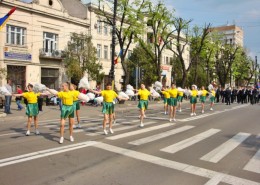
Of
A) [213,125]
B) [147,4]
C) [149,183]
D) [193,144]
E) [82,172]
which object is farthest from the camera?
[147,4]

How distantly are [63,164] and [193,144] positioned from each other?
425 cm

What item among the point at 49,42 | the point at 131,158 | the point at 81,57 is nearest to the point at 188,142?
the point at 131,158

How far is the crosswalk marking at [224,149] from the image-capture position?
741 cm

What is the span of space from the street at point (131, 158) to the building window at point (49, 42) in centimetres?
2358

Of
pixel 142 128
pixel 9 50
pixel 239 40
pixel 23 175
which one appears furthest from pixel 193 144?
pixel 239 40

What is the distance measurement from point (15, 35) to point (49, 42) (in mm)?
4554

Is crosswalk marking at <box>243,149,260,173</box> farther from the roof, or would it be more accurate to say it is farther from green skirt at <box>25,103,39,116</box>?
the roof

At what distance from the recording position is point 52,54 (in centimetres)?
3319

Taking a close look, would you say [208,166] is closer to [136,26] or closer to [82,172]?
[82,172]

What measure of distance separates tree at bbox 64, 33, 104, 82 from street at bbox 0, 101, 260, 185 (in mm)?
20339

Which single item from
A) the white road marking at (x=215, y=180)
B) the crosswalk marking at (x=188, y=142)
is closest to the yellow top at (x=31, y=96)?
the crosswalk marking at (x=188, y=142)

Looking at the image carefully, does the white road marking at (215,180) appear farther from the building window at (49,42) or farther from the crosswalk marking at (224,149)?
the building window at (49,42)

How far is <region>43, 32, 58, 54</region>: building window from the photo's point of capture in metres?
33.2

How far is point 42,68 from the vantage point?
32.9 m
